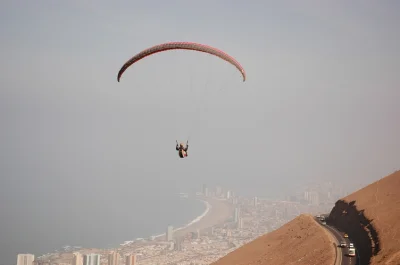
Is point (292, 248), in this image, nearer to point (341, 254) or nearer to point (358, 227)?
point (358, 227)

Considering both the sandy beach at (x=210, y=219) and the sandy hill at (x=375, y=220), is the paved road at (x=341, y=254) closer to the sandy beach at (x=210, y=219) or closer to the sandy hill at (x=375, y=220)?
the sandy hill at (x=375, y=220)

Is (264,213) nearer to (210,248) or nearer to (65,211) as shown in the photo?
(210,248)

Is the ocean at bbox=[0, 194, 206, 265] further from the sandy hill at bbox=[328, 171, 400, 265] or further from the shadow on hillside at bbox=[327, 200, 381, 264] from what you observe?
the sandy hill at bbox=[328, 171, 400, 265]

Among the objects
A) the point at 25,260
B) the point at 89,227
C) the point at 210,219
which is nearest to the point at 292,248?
the point at 25,260

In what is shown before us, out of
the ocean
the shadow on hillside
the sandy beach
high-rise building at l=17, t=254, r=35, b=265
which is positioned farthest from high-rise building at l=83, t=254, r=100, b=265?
the sandy beach

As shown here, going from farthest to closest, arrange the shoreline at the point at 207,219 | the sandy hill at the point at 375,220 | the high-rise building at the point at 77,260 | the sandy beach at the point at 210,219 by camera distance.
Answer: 1. the sandy beach at the point at 210,219
2. the shoreline at the point at 207,219
3. the high-rise building at the point at 77,260
4. the sandy hill at the point at 375,220

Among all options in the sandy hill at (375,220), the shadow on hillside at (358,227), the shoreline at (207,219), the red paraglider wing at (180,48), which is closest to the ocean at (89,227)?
the shoreline at (207,219)

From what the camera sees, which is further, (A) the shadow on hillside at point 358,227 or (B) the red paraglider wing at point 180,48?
(A) the shadow on hillside at point 358,227

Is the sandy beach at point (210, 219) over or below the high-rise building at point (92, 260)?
below
